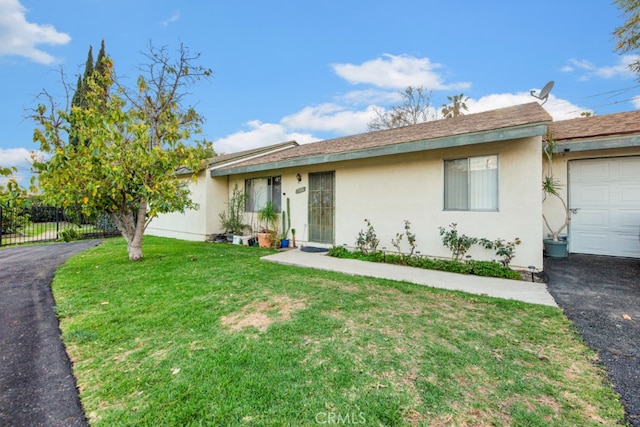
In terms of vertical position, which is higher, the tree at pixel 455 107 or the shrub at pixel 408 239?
the tree at pixel 455 107

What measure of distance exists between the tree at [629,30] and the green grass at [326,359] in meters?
8.65

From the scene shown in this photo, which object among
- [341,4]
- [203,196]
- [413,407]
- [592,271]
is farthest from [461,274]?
[341,4]

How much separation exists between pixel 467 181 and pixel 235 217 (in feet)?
26.8

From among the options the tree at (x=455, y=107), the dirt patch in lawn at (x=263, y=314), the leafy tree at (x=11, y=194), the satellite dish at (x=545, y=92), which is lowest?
the dirt patch in lawn at (x=263, y=314)

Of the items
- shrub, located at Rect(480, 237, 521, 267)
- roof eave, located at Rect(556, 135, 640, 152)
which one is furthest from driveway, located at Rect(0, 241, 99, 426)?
roof eave, located at Rect(556, 135, 640, 152)

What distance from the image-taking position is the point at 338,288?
4824 mm

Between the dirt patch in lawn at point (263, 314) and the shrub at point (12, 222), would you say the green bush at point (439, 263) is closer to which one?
the dirt patch in lawn at point (263, 314)

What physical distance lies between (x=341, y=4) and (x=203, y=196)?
9191 mm

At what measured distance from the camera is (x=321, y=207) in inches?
350

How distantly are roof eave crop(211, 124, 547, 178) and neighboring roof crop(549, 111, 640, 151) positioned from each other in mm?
2471

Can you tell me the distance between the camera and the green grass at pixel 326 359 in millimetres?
2002

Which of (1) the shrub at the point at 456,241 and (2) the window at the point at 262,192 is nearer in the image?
(1) the shrub at the point at 456,241

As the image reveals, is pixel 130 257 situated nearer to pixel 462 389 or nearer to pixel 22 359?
pixel 22 359
